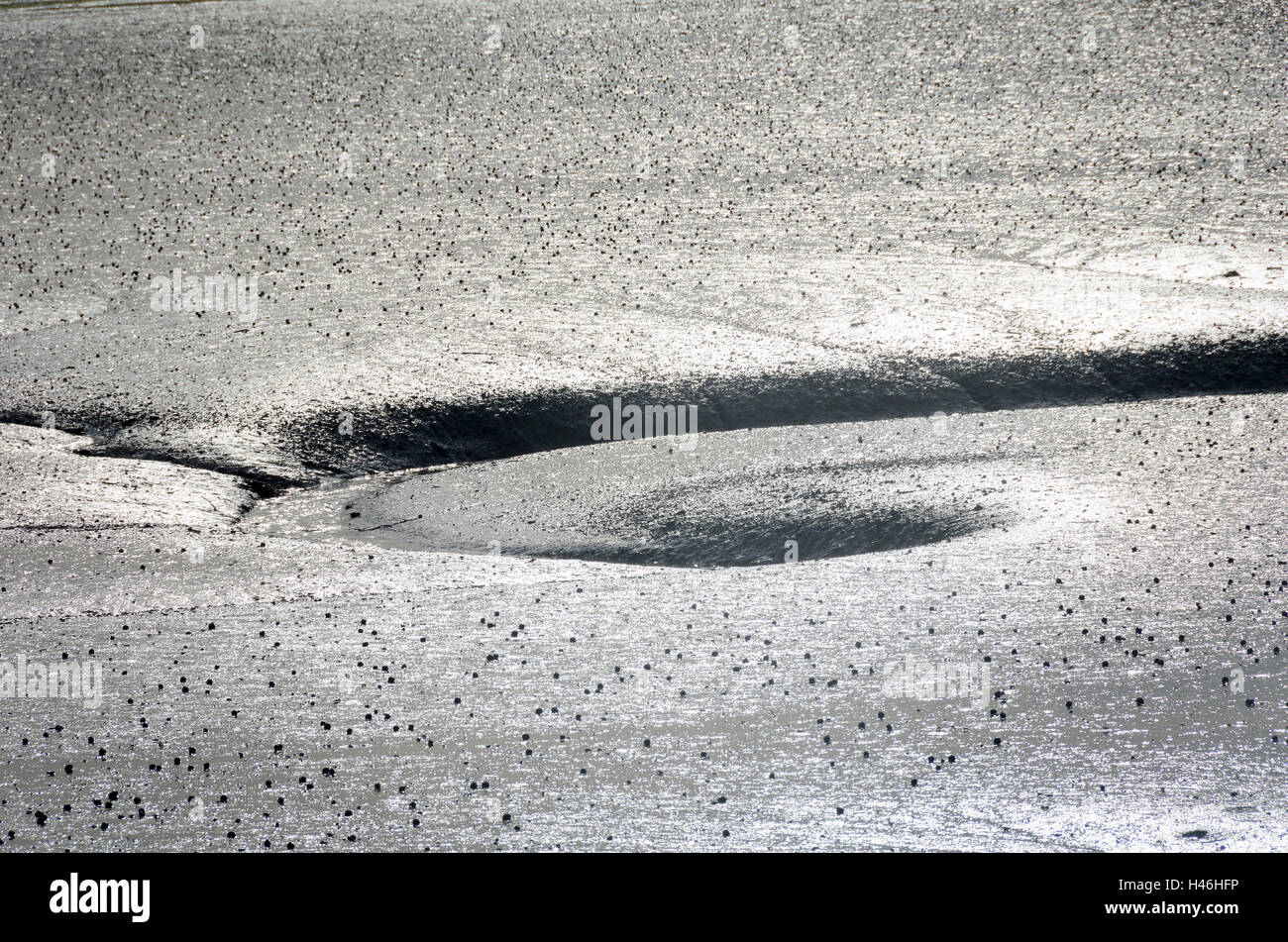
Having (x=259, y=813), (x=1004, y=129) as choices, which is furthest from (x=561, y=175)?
(x=259, y=813)

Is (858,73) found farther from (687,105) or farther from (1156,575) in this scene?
(1156,575)
